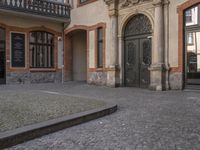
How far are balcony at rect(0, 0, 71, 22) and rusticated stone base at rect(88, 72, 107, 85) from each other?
4.45 meters

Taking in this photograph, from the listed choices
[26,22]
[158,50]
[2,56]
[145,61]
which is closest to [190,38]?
[158,50]

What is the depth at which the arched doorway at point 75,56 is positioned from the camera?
1856 cm

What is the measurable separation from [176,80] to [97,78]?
201 inches

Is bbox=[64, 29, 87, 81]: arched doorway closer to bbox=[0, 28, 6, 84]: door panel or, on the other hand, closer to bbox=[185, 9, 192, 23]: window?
bbox=[0, 28, 6, 84]: door panel

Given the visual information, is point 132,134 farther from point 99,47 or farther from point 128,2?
point 99,47

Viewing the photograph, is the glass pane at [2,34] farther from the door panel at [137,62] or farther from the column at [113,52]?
the door panel at [137,62]

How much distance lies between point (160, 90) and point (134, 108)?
490cm

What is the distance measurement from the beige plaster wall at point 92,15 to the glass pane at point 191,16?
4.59 metres

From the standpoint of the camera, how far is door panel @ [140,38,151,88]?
12.8 m

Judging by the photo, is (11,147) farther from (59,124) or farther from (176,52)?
(176,52)

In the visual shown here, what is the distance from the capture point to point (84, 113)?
5.77 meters

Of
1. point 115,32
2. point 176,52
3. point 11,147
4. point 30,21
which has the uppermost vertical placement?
point 30,21

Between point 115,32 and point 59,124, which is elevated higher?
point 115,32

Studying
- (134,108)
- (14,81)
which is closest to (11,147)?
(134,108)
